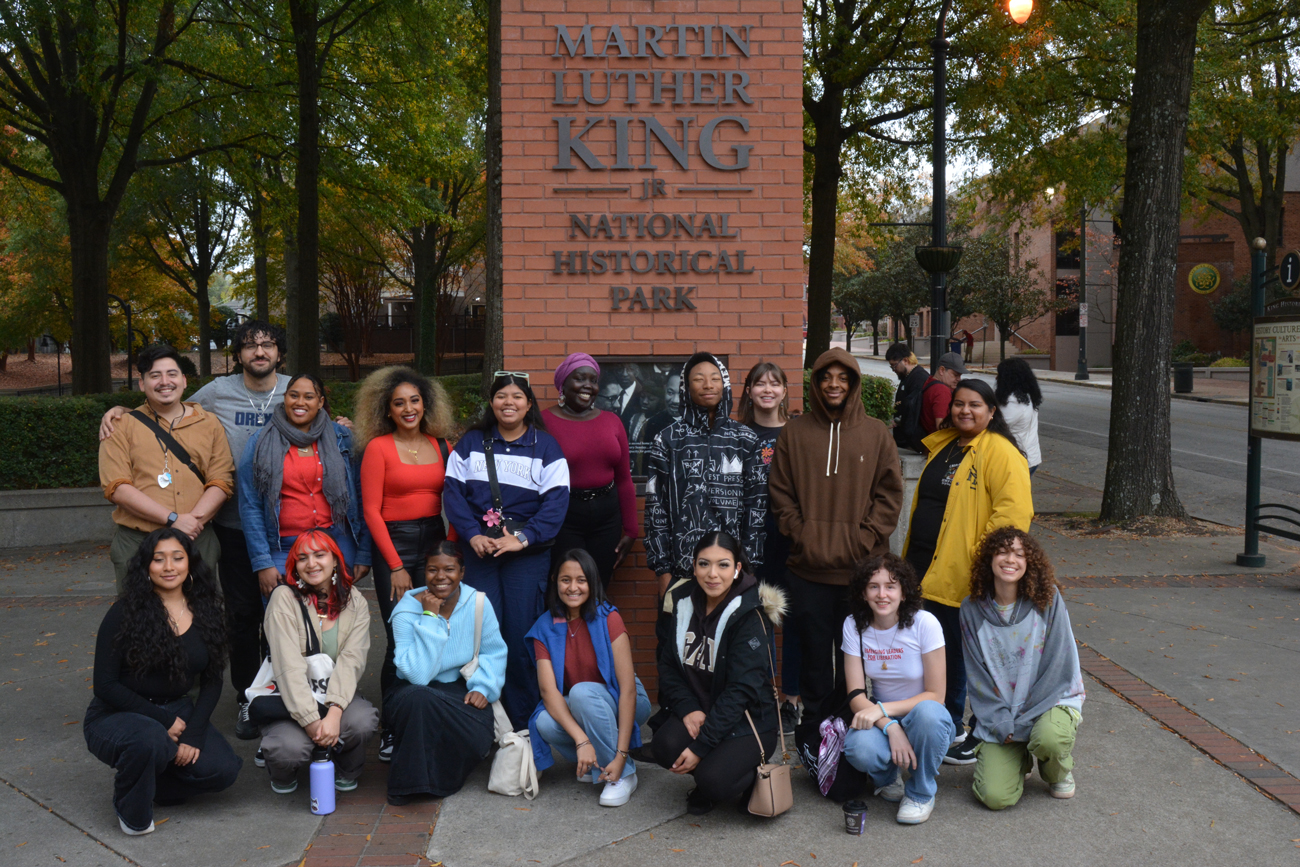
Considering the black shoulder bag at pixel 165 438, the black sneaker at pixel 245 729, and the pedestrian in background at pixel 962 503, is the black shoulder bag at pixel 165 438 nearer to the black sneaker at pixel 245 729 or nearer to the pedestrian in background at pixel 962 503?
the black sneaker at pixel 245 729

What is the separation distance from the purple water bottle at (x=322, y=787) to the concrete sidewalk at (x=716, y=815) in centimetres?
6

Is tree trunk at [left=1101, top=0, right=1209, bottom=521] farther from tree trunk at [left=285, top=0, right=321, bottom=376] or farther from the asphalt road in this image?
tree trunk at [left=285, top=0, right=321, bottom=376]

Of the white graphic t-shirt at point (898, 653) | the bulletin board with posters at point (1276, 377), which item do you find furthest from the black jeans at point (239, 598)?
the bulletin board with posters at point (1276, 377)

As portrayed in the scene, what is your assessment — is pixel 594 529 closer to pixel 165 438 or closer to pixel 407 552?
pixel 407 552

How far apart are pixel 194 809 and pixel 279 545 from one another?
1244 millimetres

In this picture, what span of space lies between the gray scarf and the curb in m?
4.27

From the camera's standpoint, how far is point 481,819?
4.29 m

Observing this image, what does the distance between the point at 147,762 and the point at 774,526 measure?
9.73ft

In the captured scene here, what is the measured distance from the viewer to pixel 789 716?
526 cm

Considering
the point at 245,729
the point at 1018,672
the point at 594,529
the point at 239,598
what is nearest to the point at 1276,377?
the point at 1018,672

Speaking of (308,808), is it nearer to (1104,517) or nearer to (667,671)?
(667,671)

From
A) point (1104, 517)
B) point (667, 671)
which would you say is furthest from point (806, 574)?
point (1104, 517)

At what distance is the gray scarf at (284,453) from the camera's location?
4.96 m

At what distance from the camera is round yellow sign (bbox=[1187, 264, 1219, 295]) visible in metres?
38.8
